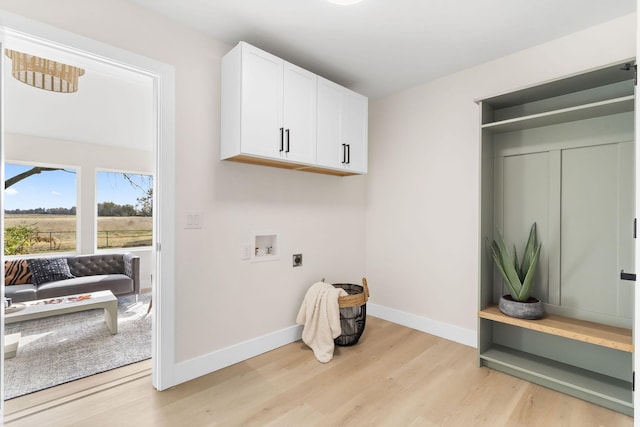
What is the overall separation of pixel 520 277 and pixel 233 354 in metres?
2.24

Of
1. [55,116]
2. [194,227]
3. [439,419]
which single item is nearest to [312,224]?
[194,227]

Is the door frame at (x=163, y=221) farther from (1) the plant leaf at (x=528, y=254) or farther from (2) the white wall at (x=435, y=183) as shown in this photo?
(1) the plant leaf at (x=528, y=254)

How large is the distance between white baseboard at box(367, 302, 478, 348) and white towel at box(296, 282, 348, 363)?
37.9 inches

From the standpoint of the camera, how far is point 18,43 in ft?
Result: 5.45

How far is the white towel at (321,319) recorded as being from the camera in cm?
251

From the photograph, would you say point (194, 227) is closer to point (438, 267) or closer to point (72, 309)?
point (72, 309)

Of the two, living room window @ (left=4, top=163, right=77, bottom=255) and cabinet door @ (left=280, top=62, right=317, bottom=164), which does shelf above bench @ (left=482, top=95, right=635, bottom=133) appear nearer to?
cabinet door @ (left=280, top=62, right=317, bottom=164)

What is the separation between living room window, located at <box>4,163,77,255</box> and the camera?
177 inches

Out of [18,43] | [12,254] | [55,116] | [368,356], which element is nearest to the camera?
[18,43]

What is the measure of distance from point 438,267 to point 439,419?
4.75 ft

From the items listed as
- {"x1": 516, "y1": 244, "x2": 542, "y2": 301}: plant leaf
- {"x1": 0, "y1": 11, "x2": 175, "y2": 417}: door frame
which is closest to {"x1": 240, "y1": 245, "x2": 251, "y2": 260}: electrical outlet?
{"x1": 0, "y1": 11, "x2": 175, "y2": 417}: door frame

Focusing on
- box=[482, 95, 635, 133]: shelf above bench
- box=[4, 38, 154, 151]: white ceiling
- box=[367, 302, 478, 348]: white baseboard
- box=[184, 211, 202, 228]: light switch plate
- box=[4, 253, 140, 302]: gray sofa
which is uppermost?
box=[4, 38, 154, 151]: white ceiling

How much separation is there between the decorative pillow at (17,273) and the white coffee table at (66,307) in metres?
1.13

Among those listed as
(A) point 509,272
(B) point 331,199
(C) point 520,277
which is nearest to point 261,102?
(B) point 331,199
